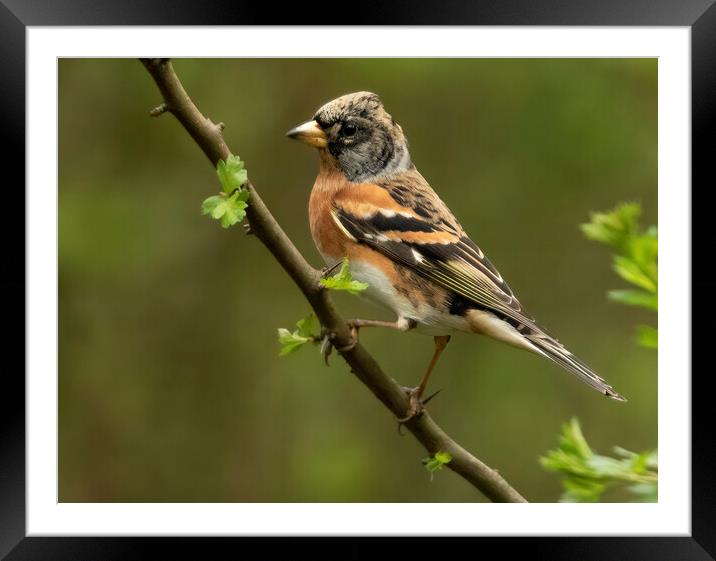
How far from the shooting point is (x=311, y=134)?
15.4ft

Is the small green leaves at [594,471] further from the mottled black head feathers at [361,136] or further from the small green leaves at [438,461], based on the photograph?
the mottled black head feathers at [361,136]

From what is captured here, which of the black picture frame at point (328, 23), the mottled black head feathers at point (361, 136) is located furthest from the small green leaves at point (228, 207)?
the mottled black head feathers at point (361, 136)

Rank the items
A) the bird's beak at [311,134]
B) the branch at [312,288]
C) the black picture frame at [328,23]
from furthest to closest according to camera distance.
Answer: the bird's beak at [311,134], the black picture frame at [328,23], the branch at [312,288]

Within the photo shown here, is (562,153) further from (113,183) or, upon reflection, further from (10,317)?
(10,317)

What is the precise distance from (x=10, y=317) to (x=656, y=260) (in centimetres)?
235

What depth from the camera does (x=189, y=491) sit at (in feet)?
22.1

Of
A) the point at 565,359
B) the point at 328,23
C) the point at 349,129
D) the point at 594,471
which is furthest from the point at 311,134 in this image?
the point at 594,471

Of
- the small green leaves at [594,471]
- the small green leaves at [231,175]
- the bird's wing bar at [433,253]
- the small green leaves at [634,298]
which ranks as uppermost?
the bird's wing bar at [433,253]

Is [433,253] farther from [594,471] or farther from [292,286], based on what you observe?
[292,286]

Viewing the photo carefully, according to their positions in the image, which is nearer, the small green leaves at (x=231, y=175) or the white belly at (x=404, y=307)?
the small green leaves at (x=231, y=175)

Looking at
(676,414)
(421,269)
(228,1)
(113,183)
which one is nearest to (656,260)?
(676,414)

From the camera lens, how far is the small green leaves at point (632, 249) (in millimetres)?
3373

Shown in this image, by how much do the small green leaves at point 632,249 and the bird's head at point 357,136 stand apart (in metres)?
1.69

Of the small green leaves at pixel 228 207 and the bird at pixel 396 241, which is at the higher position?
the bird at pixel 396 241
